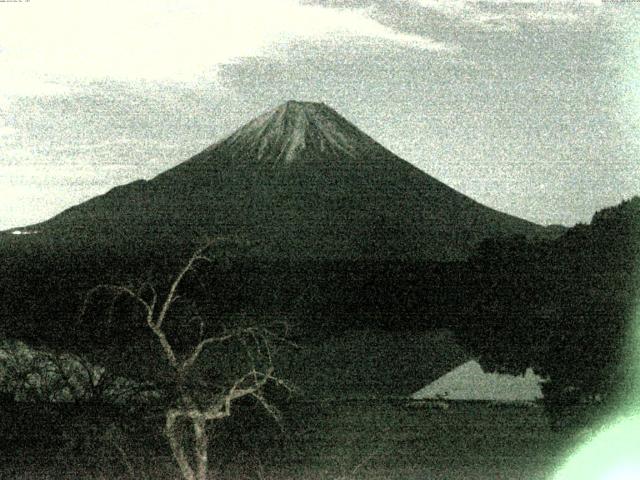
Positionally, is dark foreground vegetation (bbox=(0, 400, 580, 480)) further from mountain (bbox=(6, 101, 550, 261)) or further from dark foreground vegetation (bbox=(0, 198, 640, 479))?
mountain (bbox=(6, 101, 550, 261))

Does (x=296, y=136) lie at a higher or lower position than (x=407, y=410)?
lower

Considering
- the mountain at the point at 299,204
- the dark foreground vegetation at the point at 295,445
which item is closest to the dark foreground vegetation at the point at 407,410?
the dark foreground vegetation at the point at 295,445

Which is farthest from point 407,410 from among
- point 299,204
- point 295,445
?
point 299,204

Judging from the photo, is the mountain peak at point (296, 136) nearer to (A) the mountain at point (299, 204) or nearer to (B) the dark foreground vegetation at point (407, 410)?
(A) the mountain at point (299, 204)

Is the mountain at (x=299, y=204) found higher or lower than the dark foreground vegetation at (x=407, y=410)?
lower

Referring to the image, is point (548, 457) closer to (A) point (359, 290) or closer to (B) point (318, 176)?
(A) point (359, 290)

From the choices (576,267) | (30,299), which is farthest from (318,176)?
(576,267)

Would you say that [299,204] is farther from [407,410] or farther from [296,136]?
[407,410]

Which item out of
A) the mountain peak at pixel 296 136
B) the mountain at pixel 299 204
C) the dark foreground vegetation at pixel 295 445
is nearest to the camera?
the dark foreground vegetation at pixel 295 445
